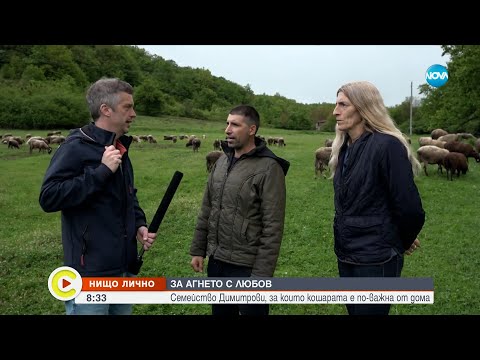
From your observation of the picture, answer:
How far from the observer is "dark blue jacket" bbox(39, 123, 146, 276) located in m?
2.37

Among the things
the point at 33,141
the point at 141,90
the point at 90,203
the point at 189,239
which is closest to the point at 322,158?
the point at 189,239

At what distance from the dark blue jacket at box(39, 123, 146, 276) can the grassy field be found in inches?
31.1

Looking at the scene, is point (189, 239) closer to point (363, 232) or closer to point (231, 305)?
point (231, 305)

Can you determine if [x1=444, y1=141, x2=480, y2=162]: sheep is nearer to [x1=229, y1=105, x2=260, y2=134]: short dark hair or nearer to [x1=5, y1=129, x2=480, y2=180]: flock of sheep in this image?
[x1=5, y1=129, x2=480, y2=180]: flock of sheep

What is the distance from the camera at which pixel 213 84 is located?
4578 millimetres

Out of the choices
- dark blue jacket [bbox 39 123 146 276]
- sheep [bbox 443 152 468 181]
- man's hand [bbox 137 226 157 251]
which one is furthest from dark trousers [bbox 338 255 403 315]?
sheep [bbox 443 152 468 181]

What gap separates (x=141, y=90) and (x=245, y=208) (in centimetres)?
277

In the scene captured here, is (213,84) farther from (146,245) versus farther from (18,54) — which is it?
(146,245)

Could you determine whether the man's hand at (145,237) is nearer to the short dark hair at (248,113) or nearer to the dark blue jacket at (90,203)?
the dark blue jacket at (90,203)

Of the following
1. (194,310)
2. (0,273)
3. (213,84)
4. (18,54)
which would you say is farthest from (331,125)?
(0,273)

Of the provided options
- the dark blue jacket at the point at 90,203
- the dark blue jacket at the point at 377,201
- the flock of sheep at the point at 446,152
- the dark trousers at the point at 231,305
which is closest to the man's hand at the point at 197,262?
the dark trousers at the point at 231,305

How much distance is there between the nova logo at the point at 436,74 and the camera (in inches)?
134

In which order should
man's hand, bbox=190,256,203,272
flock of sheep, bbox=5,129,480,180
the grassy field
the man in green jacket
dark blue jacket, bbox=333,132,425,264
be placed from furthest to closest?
1. flock of sheep, bbox=5,129,480,180
2. the grassy field
3. man's hand, bbox=190,256,203,272
4. the man in green jacket
5. dark blue jacket, bbox=333,132,425,264
